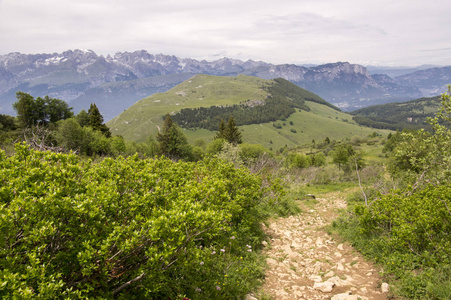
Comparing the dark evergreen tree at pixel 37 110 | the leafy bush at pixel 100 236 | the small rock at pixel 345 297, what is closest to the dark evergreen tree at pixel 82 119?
the dark evergreen tree at pixel 37 110

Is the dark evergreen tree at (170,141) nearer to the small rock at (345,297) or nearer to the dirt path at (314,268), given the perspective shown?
the dirt path at (314,268)

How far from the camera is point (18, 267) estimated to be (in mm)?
3076

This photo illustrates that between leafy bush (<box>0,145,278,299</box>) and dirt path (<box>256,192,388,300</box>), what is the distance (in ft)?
3.59

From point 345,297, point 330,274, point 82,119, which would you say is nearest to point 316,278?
point 330,274

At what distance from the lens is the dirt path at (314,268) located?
6.35m

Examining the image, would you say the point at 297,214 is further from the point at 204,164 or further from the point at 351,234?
the point at 204,164

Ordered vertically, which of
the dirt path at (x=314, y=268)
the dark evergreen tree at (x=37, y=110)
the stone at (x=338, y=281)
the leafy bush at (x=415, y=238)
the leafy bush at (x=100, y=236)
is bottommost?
the dirt path at (x=314, y=268)

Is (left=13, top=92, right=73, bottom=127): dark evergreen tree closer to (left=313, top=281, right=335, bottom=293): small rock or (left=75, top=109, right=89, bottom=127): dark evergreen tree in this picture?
(left=75, top=109, right=89, bottom=127): dark evergreen tree

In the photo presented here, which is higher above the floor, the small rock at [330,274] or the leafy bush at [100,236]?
the leafy bush at [100,236]

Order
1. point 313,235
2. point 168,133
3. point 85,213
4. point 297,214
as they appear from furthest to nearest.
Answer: point 168,133 → point 297,214 → point 313,235 → point 85,213

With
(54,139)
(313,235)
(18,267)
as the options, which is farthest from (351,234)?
(54,139)

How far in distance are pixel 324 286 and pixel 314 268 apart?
117 cm

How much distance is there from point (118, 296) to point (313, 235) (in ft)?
28.0

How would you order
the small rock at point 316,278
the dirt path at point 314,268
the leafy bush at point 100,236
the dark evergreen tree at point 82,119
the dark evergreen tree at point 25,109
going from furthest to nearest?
the dark evergreen tree at point 82,119, the dark evergreen tree at point 25,109, the small rock at point 316,278, the dirt path at point 314,268, the leafy bush at point 100,236
